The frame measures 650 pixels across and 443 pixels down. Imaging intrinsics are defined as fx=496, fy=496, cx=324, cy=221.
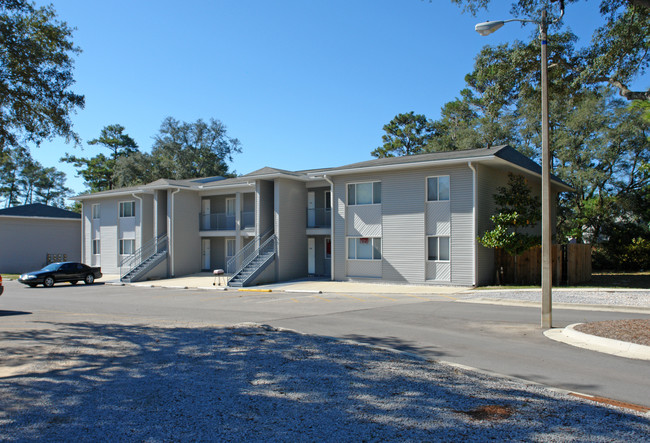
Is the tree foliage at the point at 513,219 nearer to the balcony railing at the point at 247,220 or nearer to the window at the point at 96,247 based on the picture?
the balcony railing at the point at 247,220

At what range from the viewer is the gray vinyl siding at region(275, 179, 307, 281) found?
27891mm

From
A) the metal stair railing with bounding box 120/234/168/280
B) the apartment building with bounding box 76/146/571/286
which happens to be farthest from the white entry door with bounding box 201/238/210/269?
the metal stair railing with bounding box 120/234/168/280

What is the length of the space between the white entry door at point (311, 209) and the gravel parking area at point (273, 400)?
21.5 metres

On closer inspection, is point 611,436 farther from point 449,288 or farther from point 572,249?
point 572,249

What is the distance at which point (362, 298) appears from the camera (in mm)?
19266

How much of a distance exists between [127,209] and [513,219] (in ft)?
91.3

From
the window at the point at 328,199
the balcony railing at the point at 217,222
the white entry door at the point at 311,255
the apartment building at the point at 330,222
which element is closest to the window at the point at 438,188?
the apartment building at the point at 330,222

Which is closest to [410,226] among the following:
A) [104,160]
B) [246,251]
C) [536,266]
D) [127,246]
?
[536,266]

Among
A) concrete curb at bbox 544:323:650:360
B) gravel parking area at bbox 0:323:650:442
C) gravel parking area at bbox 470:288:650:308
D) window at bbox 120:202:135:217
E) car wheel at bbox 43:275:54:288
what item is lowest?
car wheel at bbox 43:275:54:288

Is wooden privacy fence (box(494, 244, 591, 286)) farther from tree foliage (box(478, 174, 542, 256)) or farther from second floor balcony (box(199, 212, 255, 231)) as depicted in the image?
second floor balcony (box(199, 212, 255, 231))

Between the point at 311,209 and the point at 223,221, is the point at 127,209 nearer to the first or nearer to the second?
the point at 223,221

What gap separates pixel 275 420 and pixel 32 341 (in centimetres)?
676

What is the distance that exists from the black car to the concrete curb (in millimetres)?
27082

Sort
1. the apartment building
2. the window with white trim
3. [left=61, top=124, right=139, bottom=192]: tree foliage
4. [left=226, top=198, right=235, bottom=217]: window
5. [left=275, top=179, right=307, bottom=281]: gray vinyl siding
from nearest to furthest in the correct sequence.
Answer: the apartment building < [left=275, top=179, right=307, bottom=281]: gray vinyl siding < [left=226, top=198, right=235, bottom=217]: window < the window with white trim < [left=61, top=124, right=139, bottom=192]: tree foliage
